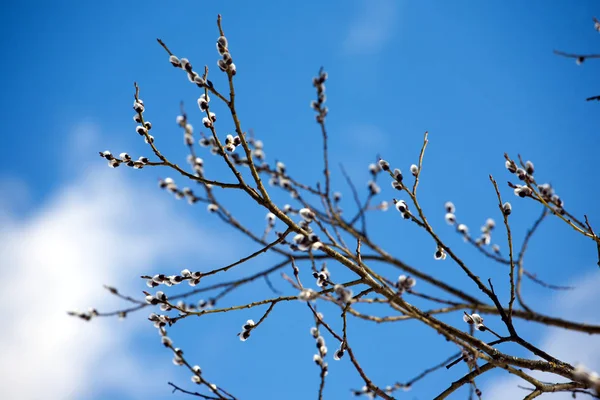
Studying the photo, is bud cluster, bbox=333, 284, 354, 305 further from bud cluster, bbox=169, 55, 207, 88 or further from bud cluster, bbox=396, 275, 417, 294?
bud cluster, bbox=169, 55, 207, 88

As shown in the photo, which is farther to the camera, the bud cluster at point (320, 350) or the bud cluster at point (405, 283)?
the bud cluster at point (320, 350)

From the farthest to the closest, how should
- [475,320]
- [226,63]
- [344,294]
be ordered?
[475,320] → [226,63] → [344,294]

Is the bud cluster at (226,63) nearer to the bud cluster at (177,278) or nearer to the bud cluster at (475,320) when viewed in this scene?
the bud cluster at (177,278)

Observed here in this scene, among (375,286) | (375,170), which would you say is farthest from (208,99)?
(375,286)

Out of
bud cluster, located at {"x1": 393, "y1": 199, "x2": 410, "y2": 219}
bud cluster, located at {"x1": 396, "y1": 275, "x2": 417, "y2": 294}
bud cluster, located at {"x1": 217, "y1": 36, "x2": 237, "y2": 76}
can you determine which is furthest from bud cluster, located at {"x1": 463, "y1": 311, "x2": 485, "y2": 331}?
bud cluster, located at {"x1": 217, "y1": 36, "x2": 237, "y2": 76}

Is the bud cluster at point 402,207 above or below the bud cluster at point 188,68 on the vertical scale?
Answer: below

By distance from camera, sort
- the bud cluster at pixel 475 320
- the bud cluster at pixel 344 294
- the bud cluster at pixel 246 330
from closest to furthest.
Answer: the bud cluster at pixel 344 294 < the bud cluster at pixel 475 320 < the bud cluster at pixel 246 330

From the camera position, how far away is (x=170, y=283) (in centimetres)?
350

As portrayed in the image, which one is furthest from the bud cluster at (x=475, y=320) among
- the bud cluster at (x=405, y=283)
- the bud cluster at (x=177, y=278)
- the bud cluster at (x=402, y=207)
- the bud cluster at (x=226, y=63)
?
the bud cluster at (x=226, y=63)

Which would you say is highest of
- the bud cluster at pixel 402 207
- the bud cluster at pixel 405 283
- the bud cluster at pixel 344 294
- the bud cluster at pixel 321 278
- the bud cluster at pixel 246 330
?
the bud cluster at pixel 402 207

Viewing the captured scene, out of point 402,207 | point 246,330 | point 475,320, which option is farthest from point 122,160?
point 475,320

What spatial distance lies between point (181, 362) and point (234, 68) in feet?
8.34

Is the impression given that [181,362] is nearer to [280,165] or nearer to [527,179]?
[280,165]

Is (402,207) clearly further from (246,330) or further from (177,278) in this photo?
(177,278)
